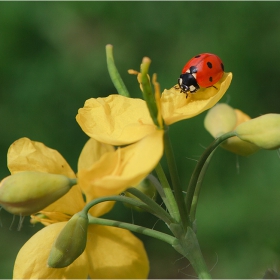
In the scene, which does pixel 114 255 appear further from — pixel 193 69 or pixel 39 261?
pixel 193 69

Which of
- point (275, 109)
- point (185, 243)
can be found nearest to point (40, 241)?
point (185, 243)

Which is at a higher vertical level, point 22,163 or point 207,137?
point 22,163

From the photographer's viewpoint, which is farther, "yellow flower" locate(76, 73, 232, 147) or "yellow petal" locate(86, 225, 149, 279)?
"yellow petal" locate(86, 225, 149, 279)

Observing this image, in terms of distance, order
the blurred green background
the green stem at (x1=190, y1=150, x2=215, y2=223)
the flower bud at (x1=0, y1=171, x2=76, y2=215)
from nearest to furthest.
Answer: the flower bud at (x1=0, y1=171, x2=76, y2=215) → the green stem at (x1=190, y1=150, x2=215, y2=223) → the blurred green background

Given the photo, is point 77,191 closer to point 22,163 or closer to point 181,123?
point 22,163

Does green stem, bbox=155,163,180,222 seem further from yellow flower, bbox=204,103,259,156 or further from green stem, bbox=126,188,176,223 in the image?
yellow flower, bbox=204,103,259,156

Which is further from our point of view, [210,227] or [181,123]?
[181,123]

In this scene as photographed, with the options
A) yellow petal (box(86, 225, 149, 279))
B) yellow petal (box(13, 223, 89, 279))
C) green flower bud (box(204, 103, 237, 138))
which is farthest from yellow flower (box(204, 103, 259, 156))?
yellow petal (box(13, 223, 89, 279))
